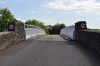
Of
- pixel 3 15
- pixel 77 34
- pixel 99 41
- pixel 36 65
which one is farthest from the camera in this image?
pixel 3 15

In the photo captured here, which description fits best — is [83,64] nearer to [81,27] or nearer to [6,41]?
[6,41]

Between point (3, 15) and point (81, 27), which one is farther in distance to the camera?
point (3, 15)

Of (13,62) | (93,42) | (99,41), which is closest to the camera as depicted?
(13,62)

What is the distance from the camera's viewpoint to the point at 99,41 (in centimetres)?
1792

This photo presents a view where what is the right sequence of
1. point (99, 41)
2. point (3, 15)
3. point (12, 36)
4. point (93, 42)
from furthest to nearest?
point (3, 15)
point (12, 36)
point (93, 42)
point (99, 41)

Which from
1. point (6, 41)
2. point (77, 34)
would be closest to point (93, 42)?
point (6, 41)

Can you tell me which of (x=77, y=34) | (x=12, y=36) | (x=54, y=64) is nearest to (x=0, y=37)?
(x=12, y=36)

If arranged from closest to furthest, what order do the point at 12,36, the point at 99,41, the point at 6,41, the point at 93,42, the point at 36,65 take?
the point at 36,65, the point at 99,41, the point at 93,42, the point at 6,41, the point at 12,36

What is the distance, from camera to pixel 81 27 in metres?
30.8

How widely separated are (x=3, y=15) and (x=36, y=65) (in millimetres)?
106642

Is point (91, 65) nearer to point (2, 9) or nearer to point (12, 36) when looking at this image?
point (12, 36)

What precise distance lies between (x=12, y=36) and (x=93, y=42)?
23.6 ft

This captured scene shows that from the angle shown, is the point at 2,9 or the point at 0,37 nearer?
the point at 0,37

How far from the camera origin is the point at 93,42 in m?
20.2
